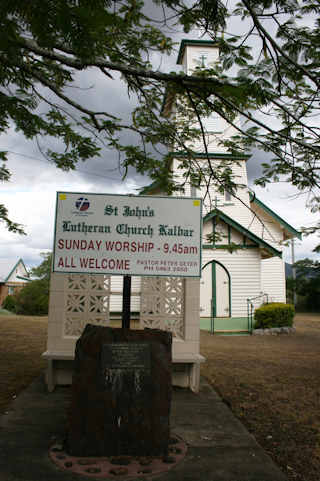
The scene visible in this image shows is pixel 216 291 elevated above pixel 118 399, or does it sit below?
above

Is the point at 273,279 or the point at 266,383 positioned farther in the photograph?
the point at 273,279

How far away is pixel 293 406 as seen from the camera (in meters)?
5.62

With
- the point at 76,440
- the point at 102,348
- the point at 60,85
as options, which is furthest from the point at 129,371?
the point at 60,85

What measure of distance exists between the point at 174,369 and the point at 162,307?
1067 mm

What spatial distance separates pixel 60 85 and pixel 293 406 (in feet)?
21.7

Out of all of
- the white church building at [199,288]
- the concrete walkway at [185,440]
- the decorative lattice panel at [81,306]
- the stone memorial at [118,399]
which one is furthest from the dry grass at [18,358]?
the stone memorial at [118,399]

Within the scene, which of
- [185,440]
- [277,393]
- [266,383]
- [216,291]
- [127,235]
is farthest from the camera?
[216,291]

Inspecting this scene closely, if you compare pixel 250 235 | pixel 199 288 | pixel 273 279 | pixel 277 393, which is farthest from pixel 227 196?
pixel 277 393

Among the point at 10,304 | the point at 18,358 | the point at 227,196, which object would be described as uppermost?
the point at 227,196

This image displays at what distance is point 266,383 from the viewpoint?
23.0 ft

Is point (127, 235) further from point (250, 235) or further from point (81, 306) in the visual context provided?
point (250, 235)

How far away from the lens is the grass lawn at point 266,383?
4.14 m

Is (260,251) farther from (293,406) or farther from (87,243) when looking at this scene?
(87,243)

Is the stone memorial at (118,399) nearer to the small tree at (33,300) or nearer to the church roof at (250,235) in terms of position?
the church roof at (250,235)
